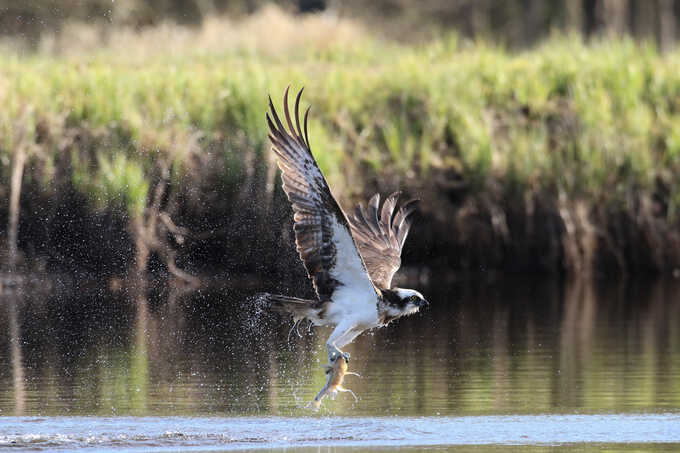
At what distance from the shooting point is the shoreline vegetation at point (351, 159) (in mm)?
16438

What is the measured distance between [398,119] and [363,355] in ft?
21.3

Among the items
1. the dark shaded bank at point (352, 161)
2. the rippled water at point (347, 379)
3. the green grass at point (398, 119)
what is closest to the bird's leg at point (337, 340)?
the rippled water at point (347, 379)

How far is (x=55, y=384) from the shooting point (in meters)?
10.9

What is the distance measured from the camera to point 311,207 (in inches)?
368

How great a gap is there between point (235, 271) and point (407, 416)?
7378 millimetres

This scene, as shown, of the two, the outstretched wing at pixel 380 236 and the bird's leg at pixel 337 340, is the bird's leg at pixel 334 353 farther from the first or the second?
the outstretched wing at pixel 380 236

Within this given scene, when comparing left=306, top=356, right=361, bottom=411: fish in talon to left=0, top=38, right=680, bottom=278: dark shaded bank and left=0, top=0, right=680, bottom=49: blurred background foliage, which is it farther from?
left=0, top=0, right=680, bottom=49: blurred background foliage

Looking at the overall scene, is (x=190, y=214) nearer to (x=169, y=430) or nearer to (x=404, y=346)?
(x=404, y=346)

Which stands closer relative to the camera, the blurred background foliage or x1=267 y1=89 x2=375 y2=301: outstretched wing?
x1=267 y1=89 x2=375 y2=301: outstretched wing

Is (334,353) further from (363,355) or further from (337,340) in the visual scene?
(363,355)

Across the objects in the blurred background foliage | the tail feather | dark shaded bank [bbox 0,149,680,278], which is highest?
the blurred background foliage

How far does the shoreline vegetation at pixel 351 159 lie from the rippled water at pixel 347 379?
76 centimetres

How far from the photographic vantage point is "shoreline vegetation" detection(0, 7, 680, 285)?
16.4m

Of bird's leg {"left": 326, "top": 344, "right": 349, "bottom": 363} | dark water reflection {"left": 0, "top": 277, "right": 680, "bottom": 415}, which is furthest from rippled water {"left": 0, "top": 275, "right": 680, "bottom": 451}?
bird's leg {"left": 326, "top": 344, "right": 349, "bottom": 363}
